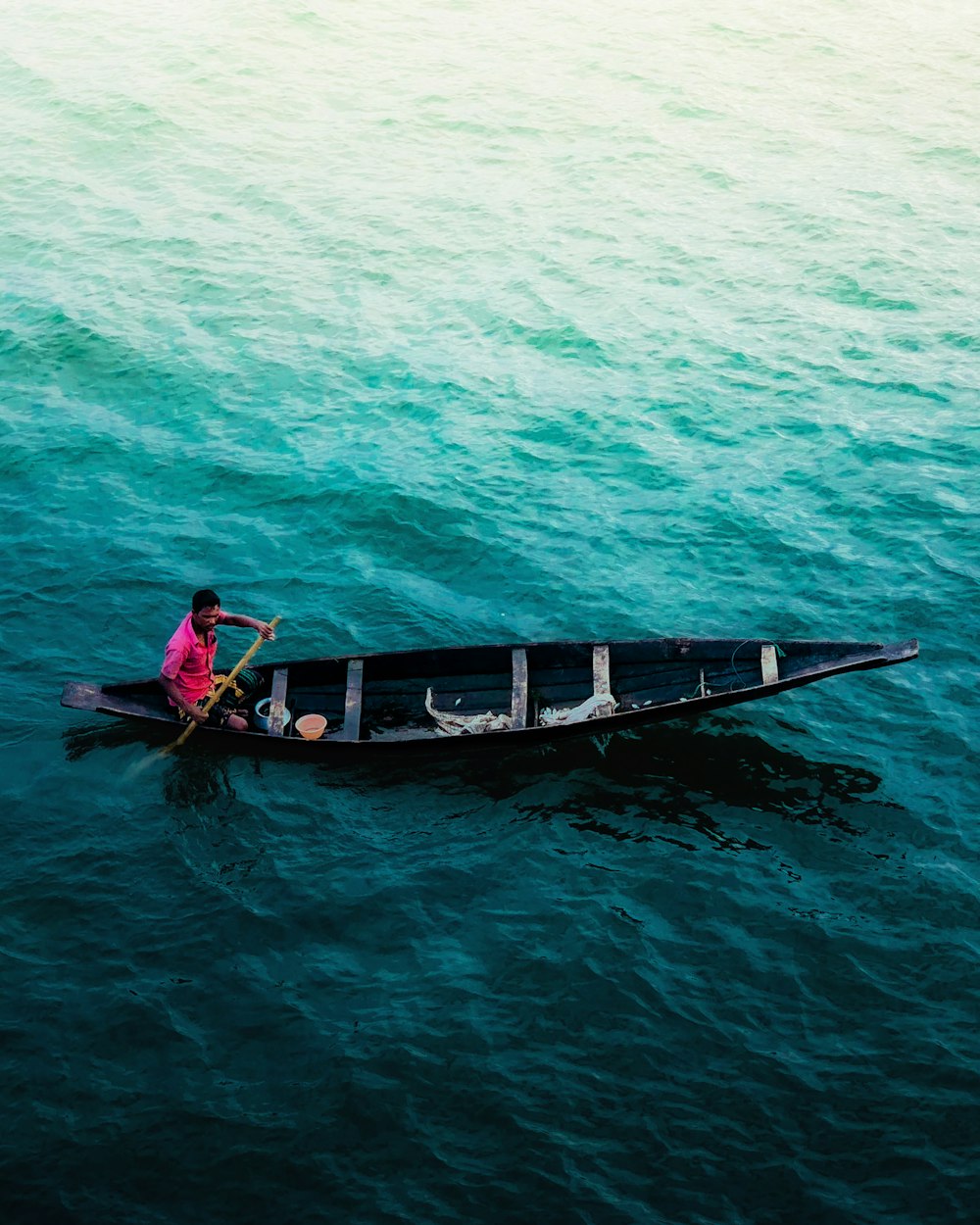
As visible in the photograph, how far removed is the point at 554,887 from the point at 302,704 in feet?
12.7

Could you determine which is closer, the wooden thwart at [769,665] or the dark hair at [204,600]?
the dark hair at [204,600]

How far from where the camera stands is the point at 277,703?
13719 mm

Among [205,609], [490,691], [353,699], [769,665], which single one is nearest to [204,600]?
[205,609]

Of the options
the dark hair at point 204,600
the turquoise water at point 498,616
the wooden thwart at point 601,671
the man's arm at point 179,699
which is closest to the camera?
the turquoise water at point 498,616

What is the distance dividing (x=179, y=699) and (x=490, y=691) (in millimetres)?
3442

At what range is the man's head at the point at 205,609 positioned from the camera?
12.5 metres

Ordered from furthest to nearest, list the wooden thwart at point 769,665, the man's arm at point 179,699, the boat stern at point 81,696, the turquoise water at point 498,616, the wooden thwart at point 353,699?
the wooden thwart at point 353,699
the boat stern at point 81,696
the man's arm at point 179,699
the wooden thwart at point 769,665
the turquoise water at point 498,616

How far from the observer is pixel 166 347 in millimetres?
21625

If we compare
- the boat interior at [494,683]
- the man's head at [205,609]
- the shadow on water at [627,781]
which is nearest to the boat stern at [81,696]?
the shadow on water at [627,781]

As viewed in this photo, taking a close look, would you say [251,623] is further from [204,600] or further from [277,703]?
[204,600]

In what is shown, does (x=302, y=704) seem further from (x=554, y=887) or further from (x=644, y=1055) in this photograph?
(x=644, y=1055)

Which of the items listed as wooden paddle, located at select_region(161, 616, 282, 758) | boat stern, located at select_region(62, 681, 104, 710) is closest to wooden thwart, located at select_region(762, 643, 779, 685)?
wooden paddle, located at select_region(161, 616, 282, 758)

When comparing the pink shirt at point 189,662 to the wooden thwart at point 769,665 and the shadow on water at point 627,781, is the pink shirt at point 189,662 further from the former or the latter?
the wooden thwart at point 769,665

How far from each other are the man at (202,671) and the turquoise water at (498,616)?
56cm
